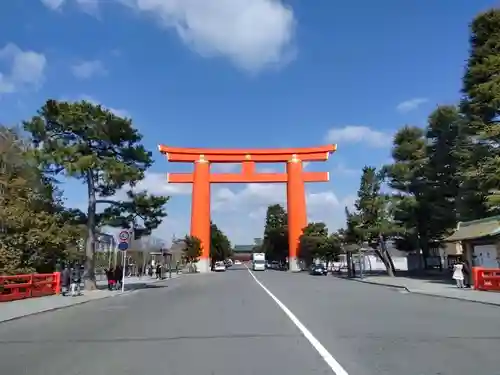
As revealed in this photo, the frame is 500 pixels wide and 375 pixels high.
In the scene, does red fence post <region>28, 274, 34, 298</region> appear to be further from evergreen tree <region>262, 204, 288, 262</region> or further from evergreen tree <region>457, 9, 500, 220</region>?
evergreen tree <region>262, 204, 288, 262</region>

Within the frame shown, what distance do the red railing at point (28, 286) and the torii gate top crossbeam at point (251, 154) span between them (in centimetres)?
5220

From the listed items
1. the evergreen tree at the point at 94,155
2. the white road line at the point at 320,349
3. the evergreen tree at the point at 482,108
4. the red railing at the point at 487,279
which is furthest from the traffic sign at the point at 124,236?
the evergreen tree at the point at 482,108

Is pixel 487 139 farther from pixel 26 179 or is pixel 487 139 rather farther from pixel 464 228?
pixel 26 179

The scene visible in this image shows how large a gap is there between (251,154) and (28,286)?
2205 inches

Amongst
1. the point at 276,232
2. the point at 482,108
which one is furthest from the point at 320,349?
the point at 276,232

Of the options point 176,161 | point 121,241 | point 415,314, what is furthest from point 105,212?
point 176,161

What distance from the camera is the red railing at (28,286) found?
22.9 metres

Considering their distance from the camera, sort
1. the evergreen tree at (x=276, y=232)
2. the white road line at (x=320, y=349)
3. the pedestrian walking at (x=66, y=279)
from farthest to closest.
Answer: the evergreen tree at (x=276, y=232), the pedestrian walking at (x=66, y=279), the white road line at (x=320, y=349)

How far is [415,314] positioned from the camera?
15758mm

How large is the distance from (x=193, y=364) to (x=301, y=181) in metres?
73.5

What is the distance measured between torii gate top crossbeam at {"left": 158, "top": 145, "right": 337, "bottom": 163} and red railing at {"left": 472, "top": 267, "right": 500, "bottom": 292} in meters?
52.8

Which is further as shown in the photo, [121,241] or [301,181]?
[301,181]

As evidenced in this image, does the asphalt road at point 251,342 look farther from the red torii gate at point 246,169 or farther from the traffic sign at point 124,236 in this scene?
the red torii gate at point 246,169

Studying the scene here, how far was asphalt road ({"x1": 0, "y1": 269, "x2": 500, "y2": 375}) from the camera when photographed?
7902 millimetres
